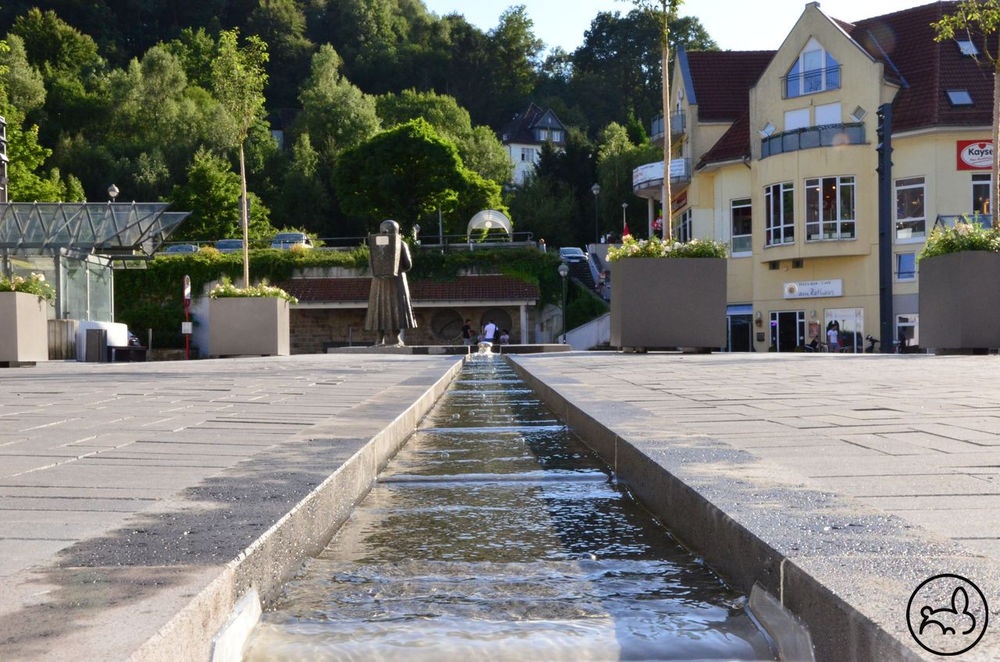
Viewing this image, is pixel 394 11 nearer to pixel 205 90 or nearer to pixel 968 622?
pixel 205 90

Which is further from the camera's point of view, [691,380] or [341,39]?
[341,39]

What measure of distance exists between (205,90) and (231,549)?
98252 millimetres

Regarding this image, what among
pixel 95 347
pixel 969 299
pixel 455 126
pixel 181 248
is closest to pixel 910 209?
pixel 969 299

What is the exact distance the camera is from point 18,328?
18.1 m

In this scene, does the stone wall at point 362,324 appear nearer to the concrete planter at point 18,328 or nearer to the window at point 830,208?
the window at point 830,208

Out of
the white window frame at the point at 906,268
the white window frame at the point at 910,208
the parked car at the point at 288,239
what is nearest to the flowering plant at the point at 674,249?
the white window frame at the point at 906,268

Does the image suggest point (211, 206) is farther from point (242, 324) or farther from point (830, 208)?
point (242, 324)

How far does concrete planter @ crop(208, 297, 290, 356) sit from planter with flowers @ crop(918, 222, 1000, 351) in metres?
14.7

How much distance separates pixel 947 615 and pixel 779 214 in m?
39.2

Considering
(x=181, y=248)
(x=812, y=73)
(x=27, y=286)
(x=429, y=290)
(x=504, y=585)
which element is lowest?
(x=504, y=585)

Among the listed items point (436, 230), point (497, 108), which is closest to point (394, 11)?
point (497, 108)

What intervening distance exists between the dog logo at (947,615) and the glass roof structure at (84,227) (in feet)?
103

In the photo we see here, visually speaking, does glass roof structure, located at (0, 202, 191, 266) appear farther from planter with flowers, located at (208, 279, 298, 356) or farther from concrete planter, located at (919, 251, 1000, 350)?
concrete planter, located at (919, 251, 1000, 350)

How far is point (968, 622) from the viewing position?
1.78m
